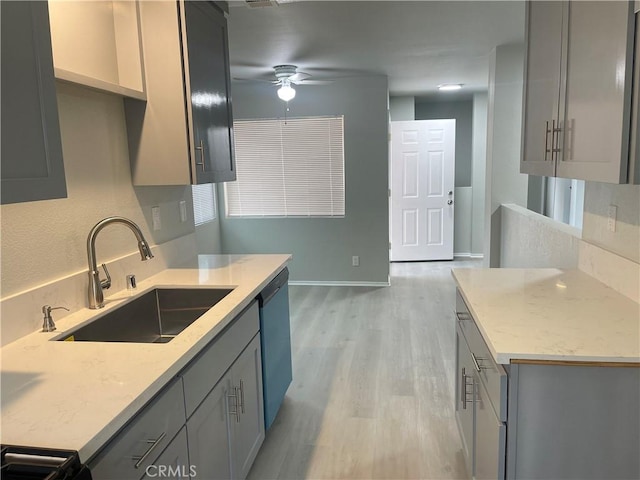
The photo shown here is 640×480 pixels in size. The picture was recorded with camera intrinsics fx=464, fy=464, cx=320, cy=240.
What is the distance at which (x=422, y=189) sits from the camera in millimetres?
6723

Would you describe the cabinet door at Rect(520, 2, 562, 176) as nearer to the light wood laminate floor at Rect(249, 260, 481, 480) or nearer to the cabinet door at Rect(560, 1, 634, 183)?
the cabinet door at Rect(560, 1, 634, 183)

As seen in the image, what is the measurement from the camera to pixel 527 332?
151 centimetres

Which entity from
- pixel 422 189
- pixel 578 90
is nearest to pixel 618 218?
pixel 578 90

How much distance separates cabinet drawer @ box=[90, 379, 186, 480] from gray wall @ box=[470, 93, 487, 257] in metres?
5.73

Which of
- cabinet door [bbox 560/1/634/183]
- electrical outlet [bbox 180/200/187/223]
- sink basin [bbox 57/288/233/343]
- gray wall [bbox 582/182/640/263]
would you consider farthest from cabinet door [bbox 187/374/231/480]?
gray wall [bbox 582/182/640/263]

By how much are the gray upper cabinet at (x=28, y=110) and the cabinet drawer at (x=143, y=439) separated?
60 centimetres

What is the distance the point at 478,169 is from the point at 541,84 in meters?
4.91

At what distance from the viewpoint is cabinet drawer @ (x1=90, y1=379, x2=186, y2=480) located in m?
1.04

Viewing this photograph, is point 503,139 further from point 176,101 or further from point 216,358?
point 216,358

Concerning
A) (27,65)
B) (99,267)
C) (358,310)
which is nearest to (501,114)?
(358,310)

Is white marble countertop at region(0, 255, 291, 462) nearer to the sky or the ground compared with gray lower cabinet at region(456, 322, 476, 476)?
nearer to the sky

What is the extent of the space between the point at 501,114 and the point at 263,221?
290 centimetres

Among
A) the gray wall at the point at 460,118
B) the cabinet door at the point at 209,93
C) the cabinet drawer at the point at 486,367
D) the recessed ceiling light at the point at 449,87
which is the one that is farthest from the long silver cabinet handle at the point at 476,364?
the gray wall at the point at 460,118

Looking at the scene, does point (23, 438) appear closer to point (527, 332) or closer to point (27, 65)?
point (27, 65)
